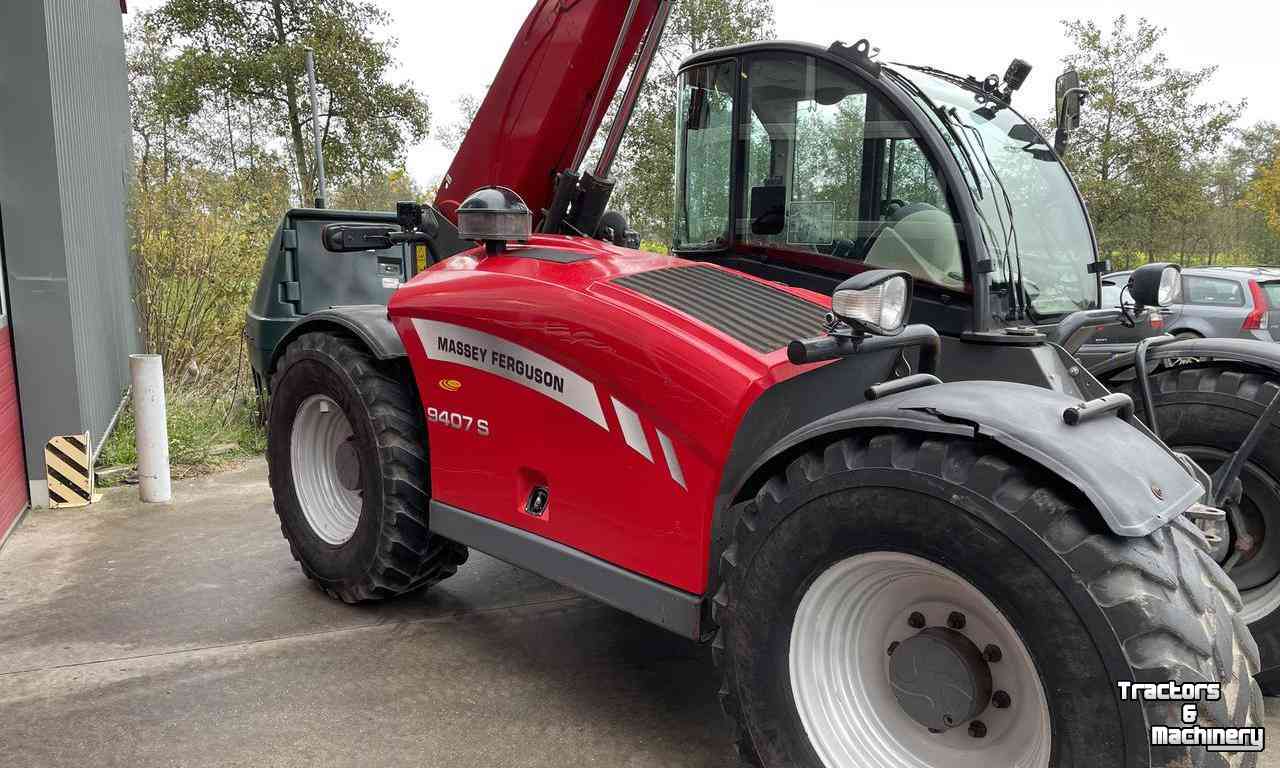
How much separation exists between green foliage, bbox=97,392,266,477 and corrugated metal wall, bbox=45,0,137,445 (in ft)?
0.65

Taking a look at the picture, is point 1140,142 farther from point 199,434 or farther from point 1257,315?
point 199,434

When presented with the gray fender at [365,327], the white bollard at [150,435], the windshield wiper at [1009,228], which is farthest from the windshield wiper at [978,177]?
the white bollard at [150,435]

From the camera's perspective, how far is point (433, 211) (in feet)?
14.3

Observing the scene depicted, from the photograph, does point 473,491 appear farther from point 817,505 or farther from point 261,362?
point 261,362

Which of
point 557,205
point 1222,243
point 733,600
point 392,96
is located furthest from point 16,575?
point 1222,243

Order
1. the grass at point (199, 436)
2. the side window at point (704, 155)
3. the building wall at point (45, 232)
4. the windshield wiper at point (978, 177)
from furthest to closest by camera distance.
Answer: the grass at point (199, 436), the building wall at point (45, 232), the side window at point (704, 155), the windshield wiper at point (978, 177)

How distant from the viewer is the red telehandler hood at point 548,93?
3945mm

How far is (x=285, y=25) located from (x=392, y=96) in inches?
157

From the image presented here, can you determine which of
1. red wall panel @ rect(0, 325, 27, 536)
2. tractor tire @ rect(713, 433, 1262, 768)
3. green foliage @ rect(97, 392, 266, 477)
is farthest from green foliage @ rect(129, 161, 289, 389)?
tractor tire @ rect(713, 433, 1262, 768)

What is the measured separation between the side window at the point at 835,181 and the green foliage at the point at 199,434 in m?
5.29

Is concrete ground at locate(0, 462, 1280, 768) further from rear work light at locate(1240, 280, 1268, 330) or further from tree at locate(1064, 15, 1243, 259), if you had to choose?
tree at locate(1064, 15, 1243, 259)

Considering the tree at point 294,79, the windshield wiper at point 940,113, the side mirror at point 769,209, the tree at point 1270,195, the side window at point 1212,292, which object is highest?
the tree at point 294,79

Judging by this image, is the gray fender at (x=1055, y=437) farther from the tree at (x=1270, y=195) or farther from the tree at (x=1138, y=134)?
the tree at (x=1270, y=195)

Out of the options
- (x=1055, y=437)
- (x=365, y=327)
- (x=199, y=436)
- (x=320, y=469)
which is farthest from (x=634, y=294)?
(x=199, y=436)
